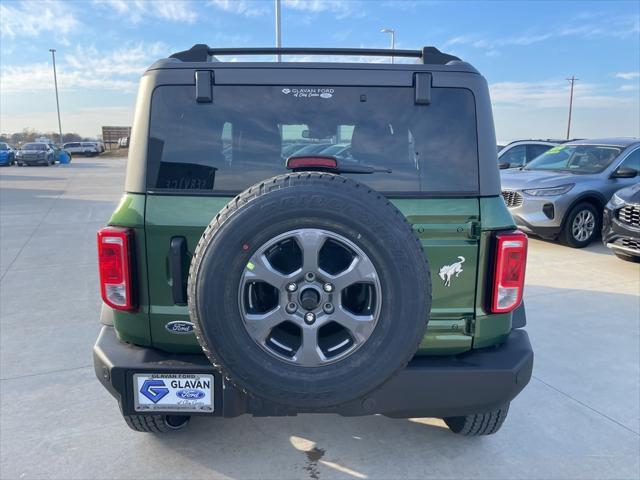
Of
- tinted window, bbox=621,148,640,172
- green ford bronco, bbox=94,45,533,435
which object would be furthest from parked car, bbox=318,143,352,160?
tinted window, bbox=621,148,640,172

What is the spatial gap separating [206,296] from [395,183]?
102 centimetres

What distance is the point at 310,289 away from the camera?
1.88 meters

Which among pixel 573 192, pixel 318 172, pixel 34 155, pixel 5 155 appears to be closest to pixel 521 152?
pixel 573 192

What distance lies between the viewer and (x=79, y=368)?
12.0 ft

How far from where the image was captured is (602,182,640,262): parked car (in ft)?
20.9

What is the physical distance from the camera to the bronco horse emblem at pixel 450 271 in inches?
88.3

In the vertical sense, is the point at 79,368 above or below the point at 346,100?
below

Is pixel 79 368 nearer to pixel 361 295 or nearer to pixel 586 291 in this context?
pixel 361 295

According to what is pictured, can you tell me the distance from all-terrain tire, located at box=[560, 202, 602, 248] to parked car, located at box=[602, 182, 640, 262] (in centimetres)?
94

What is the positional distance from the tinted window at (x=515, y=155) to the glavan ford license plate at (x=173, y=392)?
11702 mm

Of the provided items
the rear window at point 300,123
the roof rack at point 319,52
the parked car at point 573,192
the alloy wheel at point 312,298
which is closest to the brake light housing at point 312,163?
the rear window at point 300,123

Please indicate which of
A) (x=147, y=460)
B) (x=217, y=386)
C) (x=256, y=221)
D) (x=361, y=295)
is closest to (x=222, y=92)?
(x=256, y=221)

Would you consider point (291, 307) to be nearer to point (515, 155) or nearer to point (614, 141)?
point (614, 141)

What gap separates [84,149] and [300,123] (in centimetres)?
5154
